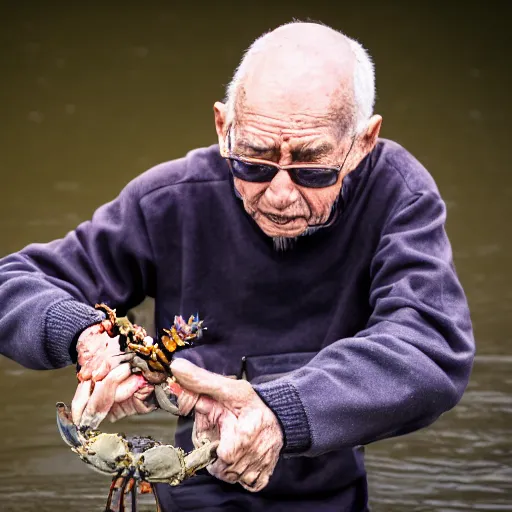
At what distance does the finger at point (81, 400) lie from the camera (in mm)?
2318

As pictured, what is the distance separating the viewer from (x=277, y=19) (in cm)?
756

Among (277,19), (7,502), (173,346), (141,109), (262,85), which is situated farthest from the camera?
(277,19)

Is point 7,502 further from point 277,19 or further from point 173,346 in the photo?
point 277,19

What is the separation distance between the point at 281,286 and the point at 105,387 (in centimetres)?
60

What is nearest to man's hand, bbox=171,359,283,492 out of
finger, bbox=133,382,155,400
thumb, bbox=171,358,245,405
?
thumb, bbox=171,358,245,405

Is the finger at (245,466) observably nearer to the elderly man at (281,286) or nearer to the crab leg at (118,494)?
the elderly man at (281,286)

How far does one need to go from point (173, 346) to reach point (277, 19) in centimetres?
562

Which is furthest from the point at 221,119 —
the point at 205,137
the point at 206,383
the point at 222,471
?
the point at 205,137

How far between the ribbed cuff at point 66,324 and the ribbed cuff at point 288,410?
397 mm

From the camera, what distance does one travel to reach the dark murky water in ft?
12.6

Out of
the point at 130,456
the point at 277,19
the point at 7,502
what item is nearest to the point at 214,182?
the point at 130,456

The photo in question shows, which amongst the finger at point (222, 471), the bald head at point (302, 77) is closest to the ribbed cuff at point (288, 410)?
the finger at point (222, 471)

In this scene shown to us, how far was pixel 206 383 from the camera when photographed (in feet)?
7.22

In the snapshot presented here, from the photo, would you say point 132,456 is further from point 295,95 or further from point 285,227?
point 295,95
